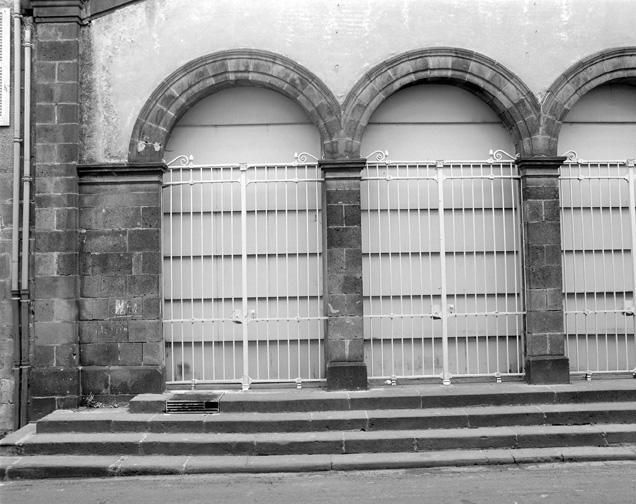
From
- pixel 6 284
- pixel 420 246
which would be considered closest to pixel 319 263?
pixel 420 246

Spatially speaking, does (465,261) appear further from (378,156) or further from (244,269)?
(244,269)

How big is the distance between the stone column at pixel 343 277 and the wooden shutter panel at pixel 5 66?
12.1 feet

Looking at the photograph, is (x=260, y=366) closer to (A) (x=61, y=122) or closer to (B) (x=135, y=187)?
(B) (x=135, y=187)

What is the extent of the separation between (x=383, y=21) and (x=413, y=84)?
0.82m

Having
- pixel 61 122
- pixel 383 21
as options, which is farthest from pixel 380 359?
pixel 61 122

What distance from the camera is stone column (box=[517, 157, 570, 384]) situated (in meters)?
7.69

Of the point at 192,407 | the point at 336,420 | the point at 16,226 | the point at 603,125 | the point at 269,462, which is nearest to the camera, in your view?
the point at 269,462

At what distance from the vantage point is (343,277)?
766 cm

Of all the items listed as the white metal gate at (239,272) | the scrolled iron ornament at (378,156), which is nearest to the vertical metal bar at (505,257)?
the scrolled iron ornament at (378,156)

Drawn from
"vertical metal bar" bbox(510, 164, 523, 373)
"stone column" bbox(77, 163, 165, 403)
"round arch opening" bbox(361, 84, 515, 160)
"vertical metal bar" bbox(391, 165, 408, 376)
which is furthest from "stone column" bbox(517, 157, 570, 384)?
"stone column" bbox(77, 163, 165, 403)

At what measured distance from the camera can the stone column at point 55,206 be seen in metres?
7.47

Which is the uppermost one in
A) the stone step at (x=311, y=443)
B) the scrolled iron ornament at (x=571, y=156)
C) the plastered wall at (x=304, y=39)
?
the plastered wall at (x=304, y=39)

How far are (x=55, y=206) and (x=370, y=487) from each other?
463 centimetres

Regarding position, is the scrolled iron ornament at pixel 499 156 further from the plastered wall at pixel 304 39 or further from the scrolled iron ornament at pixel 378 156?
the scrolled iron ornament at pixel 378 156
